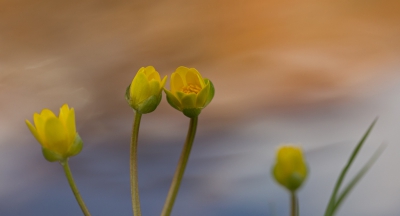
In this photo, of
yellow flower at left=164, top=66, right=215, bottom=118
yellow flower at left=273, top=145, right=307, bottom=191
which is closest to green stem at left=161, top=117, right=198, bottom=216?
yellow flower at left=164, top=66, right=215, bottom=118

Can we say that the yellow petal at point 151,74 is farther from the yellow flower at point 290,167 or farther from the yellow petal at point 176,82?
the yellow flower at point 290,167

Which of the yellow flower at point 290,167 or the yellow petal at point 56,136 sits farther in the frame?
the yellow petal at point 56,136

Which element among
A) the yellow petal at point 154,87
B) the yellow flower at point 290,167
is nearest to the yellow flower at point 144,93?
the yellow petal at point 154,87

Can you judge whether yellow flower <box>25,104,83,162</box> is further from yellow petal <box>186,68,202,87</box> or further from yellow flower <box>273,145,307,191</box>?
yellow flower <box>273,145,307,191</box>

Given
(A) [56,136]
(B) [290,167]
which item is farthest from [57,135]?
(B) [290,167]

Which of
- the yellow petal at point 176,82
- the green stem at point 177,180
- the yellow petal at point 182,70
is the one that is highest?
the yellow petal at point 182,70

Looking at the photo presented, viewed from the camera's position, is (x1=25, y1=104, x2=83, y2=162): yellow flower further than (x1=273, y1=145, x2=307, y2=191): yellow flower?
Yes

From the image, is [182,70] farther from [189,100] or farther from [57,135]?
[57,135]

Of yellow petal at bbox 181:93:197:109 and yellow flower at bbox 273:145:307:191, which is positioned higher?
yellow flower at bbox 273:145:307:191
